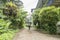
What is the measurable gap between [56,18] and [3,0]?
13.2m

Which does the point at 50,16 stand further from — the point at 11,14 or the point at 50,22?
the point at 11,14

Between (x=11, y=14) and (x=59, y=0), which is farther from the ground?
(x=59, y=0)

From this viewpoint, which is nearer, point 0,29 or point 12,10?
point 0,29

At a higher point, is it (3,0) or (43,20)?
(3,0)

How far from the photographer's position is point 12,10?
23.0m

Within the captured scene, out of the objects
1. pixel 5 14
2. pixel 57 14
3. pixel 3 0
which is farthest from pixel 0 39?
pixel 3 0

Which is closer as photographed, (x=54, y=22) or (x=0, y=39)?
(x=0, y=39)

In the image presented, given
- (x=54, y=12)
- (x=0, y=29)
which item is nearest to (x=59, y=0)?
(x=54, y=12)

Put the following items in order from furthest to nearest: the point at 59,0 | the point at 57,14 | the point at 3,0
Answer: the point at 3,0 → the point at 59,0 → the point at 57,14

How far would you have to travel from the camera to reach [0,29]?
14.4m

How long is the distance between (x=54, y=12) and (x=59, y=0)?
3.80 metres

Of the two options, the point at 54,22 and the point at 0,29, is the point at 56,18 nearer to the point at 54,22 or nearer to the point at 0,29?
the point at 54,22

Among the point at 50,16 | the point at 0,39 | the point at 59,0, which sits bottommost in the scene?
the point at 0,39

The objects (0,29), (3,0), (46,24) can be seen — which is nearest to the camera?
(0,29)
